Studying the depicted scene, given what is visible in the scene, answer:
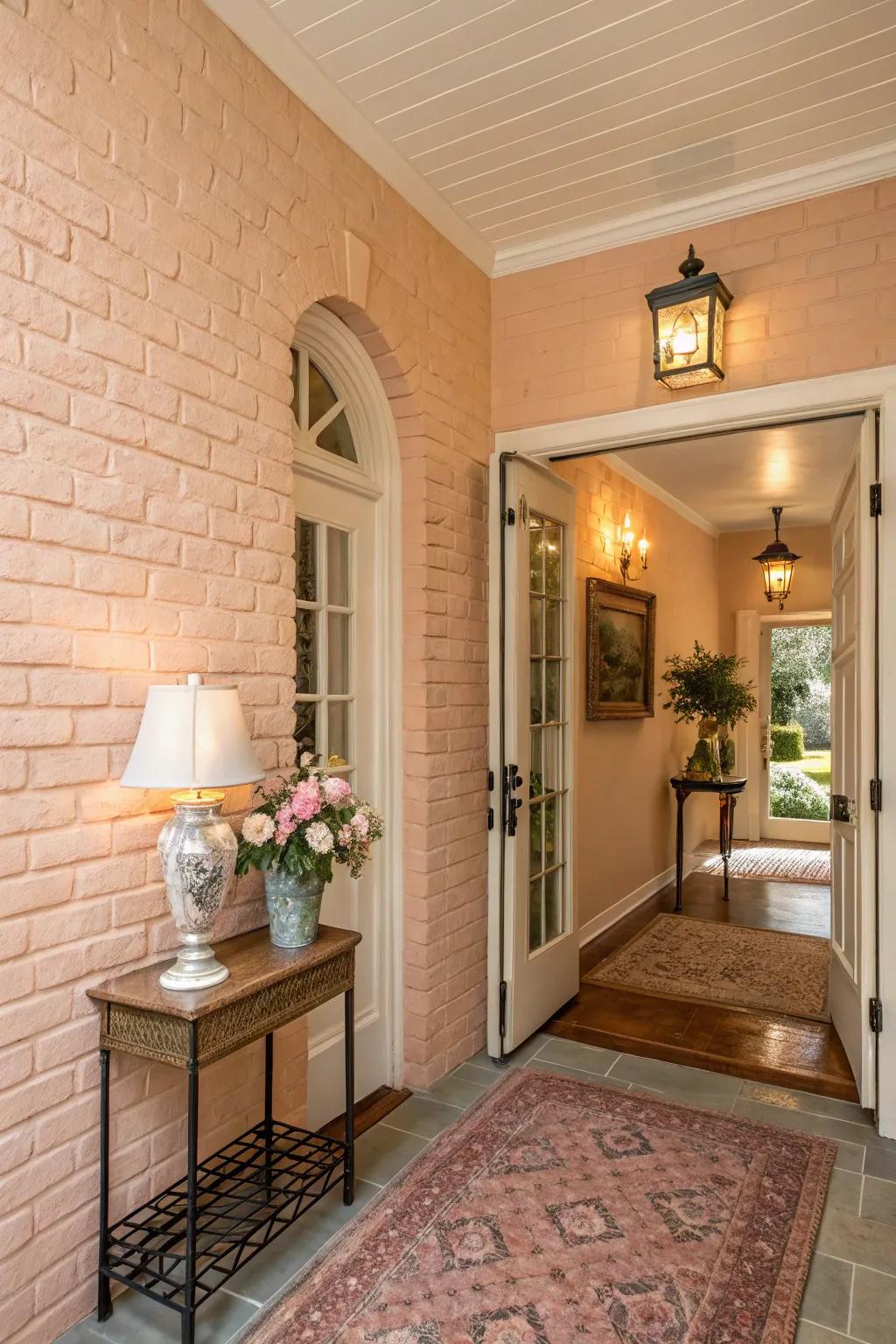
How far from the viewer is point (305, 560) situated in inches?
106

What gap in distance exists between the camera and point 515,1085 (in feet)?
9.78

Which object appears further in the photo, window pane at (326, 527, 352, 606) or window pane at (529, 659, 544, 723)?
window pane at (529, 659, 544, 723)

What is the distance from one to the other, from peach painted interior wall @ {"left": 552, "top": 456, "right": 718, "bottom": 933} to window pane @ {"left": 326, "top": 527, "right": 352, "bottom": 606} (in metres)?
1.45

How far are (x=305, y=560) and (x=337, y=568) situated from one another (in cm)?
17

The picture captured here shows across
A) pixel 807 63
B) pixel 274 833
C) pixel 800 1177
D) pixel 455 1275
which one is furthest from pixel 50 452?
pixel 800 1177

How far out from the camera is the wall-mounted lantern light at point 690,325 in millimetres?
2844

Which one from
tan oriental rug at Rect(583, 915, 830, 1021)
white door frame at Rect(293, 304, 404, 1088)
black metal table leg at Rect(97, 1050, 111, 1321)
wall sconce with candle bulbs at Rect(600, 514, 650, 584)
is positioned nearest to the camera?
black metal table leg at Rect(97, 1050, 111, 1321)

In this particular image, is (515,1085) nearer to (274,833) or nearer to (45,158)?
(274,833)

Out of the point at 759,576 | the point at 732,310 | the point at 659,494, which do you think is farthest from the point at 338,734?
the point at 759,576

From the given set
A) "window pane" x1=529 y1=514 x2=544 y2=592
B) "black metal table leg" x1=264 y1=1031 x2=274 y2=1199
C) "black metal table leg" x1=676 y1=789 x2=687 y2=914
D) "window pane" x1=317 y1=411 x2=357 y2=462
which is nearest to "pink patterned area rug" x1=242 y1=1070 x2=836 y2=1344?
"black metal table leg" x1=264 y1=1031 x2=274 y2=1199

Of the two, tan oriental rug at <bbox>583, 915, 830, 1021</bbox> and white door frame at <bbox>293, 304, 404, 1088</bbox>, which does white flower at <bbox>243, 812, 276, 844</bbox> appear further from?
tan oriental rug at <bbox>583, 915, 830, 1021</bbox>

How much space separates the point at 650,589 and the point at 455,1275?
4616 mm

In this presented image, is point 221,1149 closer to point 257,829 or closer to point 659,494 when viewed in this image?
point 257,829

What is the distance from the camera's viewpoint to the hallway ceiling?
4.87m
